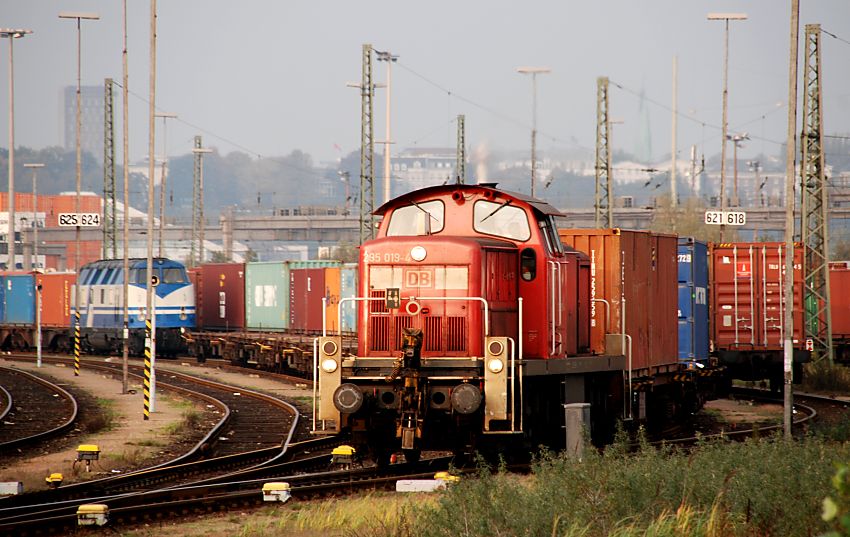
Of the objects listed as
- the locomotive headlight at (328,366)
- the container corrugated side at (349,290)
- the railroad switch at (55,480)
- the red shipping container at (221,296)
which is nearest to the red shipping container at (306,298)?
the container corrugated side at (349,290)

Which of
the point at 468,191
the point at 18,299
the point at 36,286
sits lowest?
the point at 18,299

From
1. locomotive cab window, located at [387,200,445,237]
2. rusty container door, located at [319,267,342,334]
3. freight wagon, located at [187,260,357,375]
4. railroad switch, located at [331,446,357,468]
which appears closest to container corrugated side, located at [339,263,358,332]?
freight wagon, located at [187,260,357,375]

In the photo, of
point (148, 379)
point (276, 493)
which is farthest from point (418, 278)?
point (148, 379)

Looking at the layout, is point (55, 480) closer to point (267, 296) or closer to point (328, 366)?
point (328, 366)

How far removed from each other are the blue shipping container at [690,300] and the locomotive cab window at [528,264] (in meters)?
10.3

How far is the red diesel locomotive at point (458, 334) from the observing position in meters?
14.6

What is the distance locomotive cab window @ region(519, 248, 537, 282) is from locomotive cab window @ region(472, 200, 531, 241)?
20 centimetres

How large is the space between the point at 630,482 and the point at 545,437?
5525mm

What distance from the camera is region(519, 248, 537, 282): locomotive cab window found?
1577cm

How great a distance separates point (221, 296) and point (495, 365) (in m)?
35.2

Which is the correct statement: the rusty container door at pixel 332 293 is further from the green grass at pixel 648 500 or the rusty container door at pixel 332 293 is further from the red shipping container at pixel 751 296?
the green grass at pixel 648 500

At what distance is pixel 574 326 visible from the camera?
1786 centimetres

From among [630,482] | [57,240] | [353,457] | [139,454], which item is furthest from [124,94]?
[57,240]

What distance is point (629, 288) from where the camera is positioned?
19.8 metres
